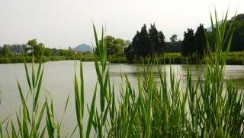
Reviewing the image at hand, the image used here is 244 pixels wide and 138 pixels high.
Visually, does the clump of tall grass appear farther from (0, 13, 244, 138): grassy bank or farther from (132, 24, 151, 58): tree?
(132, 24, 151, 58): tree

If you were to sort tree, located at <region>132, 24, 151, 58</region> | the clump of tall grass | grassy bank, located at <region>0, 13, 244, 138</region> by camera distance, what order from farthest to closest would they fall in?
1. tree, located at <region>132, 24, 151, 58</region>
2. the clump of tall grass
3. grassy bank, located at <region>0, 13, 244, 138</region>

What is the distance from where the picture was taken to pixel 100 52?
1.99 m

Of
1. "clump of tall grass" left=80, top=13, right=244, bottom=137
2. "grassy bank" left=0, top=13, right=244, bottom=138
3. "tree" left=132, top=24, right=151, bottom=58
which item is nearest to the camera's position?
"grassy bank" left=0, top=13, right=244, bottom=138

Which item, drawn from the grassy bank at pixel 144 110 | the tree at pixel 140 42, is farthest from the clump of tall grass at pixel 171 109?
the tree at pixel 140 42

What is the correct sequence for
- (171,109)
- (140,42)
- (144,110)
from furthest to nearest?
(140,42) → (171,109) → (144,110)

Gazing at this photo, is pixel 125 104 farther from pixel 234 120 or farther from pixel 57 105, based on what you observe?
pixel 57 105

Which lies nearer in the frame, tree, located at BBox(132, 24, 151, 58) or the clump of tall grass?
the clump of tall grass

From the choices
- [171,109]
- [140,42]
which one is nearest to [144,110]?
[171,109]

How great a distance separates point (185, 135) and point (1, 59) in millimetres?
74274

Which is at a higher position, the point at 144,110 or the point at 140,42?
the point at 140,42

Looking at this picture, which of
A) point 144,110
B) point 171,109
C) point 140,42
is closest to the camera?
point 144,110

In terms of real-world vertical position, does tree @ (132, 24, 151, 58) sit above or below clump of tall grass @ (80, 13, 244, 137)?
above

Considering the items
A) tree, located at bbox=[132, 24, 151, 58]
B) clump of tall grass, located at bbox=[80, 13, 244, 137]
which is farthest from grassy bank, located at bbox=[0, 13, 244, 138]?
tree, located at bbox=[132, 24, 151, 58]

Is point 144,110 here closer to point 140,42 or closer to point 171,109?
point 171,109
